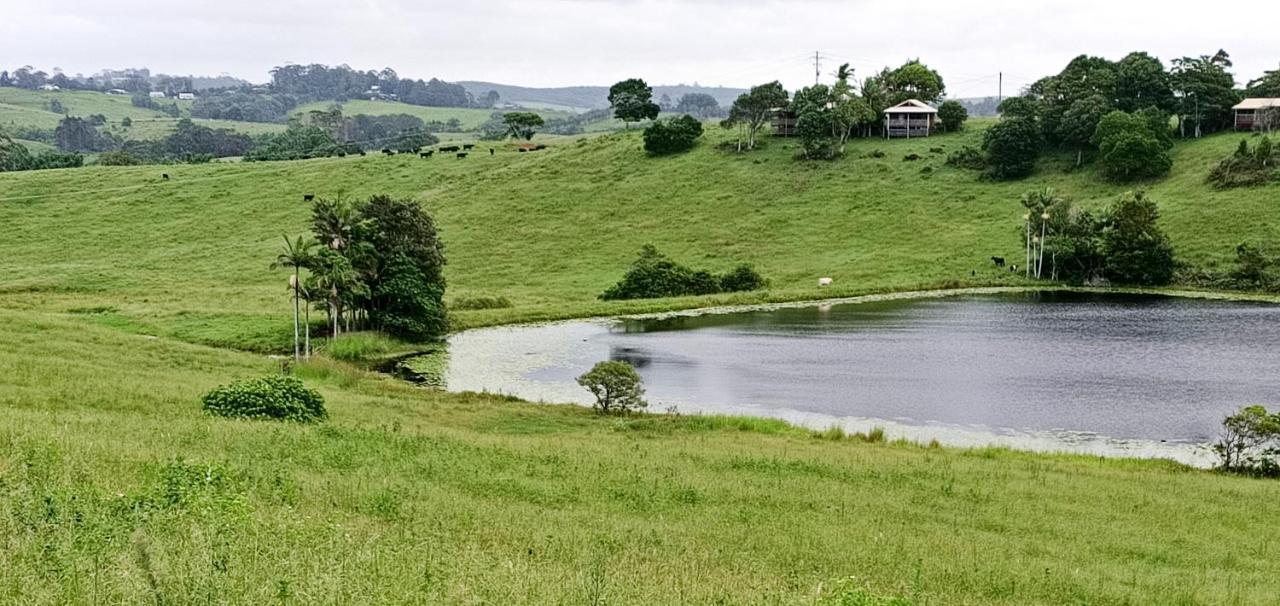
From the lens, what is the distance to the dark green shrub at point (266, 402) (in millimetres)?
28484

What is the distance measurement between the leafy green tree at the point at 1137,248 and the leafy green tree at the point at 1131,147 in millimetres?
17872

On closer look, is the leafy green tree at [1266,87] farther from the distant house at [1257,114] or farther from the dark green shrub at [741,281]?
the dark green shrub at [741,281]

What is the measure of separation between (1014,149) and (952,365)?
64.9 meters

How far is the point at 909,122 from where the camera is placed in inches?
4998

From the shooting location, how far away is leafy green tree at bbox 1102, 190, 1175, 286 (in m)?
78.9

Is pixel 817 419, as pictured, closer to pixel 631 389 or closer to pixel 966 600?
pixel 631 389

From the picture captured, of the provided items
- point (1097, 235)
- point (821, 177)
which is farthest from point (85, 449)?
point (821, 177)

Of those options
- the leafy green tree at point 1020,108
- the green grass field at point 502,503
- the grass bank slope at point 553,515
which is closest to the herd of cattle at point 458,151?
the leafy green tree at point 1020,108

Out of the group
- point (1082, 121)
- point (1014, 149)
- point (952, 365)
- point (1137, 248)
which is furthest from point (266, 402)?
point (1082, 121)

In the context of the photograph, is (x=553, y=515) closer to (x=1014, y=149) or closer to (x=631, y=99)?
(x=1014, y=149)

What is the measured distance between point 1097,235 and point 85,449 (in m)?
Result: 83.3

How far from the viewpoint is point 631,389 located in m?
39.2

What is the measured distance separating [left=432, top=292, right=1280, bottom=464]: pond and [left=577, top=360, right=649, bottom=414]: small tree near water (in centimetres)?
369

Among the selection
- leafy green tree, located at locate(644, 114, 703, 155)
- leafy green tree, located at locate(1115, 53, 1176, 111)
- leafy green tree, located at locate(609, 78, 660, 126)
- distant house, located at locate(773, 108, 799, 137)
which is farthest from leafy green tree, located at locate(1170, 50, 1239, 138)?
leafy green tree, located at locate(609, 78, 660, 126)
